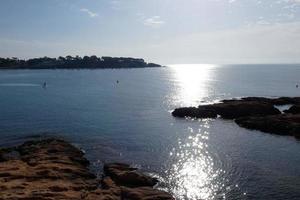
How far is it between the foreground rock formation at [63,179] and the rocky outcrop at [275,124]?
128ft

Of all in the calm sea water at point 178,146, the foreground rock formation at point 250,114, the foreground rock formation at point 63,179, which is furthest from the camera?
the foreground rock formation at point 250,114

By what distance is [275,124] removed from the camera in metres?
78.6

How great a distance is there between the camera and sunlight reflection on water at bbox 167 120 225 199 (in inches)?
1713

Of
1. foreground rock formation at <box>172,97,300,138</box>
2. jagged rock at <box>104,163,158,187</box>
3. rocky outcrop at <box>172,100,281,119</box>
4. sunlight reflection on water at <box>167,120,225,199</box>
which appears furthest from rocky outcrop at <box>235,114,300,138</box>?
jagged rock at <box>104,163,158,187</box>

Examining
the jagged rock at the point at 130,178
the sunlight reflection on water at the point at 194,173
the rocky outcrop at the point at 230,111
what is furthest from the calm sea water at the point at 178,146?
the rocky outcrop at the point at 230,111

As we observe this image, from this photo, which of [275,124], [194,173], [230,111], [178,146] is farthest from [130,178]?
[230,111]

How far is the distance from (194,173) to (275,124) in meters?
34.8

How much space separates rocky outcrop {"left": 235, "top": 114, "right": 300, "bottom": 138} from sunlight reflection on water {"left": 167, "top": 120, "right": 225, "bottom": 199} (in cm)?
1765

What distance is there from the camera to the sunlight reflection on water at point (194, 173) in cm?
4350

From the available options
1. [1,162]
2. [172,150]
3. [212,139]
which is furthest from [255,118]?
[1,162]

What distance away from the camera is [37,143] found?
60.6 meters

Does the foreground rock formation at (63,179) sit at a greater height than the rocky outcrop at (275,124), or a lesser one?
lesser

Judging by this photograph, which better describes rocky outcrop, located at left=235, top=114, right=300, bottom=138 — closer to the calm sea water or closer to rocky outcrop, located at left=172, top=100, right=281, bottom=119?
the calm sea water

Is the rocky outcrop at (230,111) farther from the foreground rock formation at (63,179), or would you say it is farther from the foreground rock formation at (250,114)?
the foreground rock formation at (63,179)
